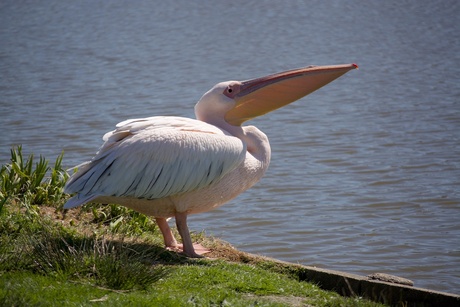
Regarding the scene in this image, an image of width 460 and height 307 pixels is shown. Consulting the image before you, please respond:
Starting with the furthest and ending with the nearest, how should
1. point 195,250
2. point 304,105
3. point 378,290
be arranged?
point 304,105
point 195,250
point 378,290

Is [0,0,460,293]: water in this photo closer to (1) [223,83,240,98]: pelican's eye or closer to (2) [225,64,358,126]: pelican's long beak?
(2) [225,64,358,126]: pelican's long beak

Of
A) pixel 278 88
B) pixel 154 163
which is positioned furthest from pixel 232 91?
pixel 154 163

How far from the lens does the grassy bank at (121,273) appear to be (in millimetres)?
4230

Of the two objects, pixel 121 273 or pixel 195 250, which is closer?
pixel 121 273

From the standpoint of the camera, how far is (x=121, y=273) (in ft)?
14.6

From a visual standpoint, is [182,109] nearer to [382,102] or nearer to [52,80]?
[382,102]

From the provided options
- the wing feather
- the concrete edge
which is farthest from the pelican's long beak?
the concrete edge

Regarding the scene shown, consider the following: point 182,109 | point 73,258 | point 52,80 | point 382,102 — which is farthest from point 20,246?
point 52,80

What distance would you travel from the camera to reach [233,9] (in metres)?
23.9

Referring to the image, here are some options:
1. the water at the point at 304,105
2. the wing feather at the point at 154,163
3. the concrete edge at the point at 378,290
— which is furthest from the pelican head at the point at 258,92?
the water at the point at 304,105

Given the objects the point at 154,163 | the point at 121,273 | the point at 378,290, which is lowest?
the point at 378,290

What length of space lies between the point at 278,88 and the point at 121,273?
7.22ft

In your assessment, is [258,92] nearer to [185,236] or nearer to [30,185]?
[185,236]

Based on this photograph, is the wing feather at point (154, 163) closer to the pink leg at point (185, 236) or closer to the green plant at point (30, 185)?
the pink leg at point (185, 236)
